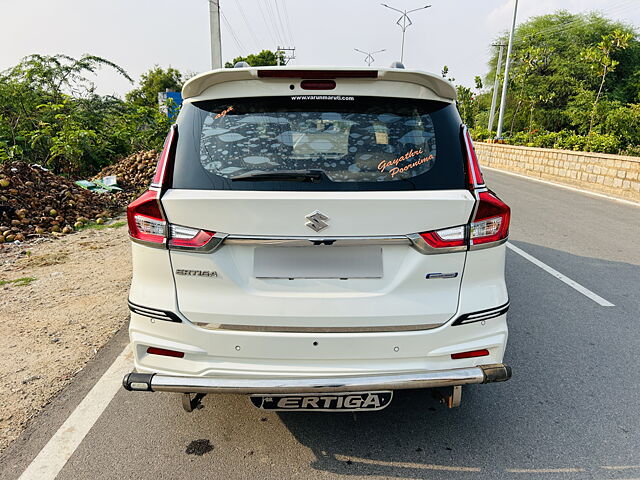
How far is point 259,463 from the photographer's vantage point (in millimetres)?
2523

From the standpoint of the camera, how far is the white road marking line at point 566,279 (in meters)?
4.88

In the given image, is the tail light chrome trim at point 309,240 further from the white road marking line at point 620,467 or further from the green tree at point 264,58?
the green tree at point 264,58

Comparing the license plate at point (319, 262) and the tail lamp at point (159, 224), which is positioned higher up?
the tail lamp at point (159, 224)

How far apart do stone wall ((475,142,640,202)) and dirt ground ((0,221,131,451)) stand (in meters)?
12.3

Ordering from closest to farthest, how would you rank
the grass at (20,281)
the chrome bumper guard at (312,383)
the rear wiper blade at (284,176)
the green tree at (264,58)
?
the chrome bumper guard at (312,383) < the rear wiper blade at (284,176) < the grass at (20,281) < the green tree at (264,58)

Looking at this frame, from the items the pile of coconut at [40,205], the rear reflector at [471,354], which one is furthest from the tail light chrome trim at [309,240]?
the pile of coconut at [40,205]

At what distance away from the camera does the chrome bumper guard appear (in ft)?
7.30

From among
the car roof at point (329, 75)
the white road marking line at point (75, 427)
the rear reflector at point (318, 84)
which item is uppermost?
the car roof at point (329, 75)

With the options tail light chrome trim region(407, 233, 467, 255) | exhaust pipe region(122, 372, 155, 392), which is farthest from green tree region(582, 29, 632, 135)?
exhaust pipe region(122, 372, 155, 392)

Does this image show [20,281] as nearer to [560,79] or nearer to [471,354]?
[471,354]

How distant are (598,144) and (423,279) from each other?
71.8ft

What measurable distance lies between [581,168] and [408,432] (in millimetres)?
15244

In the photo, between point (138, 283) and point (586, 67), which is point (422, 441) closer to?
point (138, 283)

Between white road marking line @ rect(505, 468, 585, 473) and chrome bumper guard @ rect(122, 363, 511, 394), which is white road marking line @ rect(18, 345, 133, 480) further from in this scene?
white road marking line @ rect(505, 468, 585, 473)
